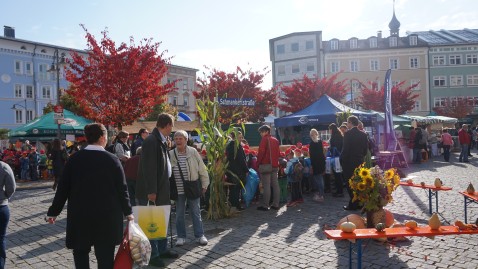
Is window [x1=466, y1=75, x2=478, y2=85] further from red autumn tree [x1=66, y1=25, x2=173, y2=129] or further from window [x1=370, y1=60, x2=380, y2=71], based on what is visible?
red autumn tree [x1=66, y1=25, x2=173, y2=129]

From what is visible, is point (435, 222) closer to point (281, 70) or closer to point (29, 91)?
point (281, 70)

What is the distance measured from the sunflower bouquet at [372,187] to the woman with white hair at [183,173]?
2.24m

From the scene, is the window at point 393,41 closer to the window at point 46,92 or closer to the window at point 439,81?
the window at point 439,81

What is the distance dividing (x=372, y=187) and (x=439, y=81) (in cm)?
5490

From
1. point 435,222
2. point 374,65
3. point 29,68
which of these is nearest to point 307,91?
point 374,65

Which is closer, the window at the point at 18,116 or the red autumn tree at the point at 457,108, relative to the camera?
the red autumn tree at the point at 457,108

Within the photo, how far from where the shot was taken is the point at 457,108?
49625 millimetres

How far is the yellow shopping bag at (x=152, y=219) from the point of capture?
15.6 feet

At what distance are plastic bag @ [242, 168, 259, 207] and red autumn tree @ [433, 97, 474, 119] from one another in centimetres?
4855

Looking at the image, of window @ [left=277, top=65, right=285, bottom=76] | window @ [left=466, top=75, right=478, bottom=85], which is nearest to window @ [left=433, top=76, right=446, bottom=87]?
window @ [left=466, top=75, right=478, bottom=85]

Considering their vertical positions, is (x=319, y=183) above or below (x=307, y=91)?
below

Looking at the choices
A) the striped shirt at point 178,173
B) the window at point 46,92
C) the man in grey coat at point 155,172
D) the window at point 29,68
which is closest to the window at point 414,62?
the window at point 46,92

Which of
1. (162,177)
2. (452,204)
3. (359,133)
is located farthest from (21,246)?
(452,204)

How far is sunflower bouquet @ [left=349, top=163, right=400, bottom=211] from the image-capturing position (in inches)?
226
